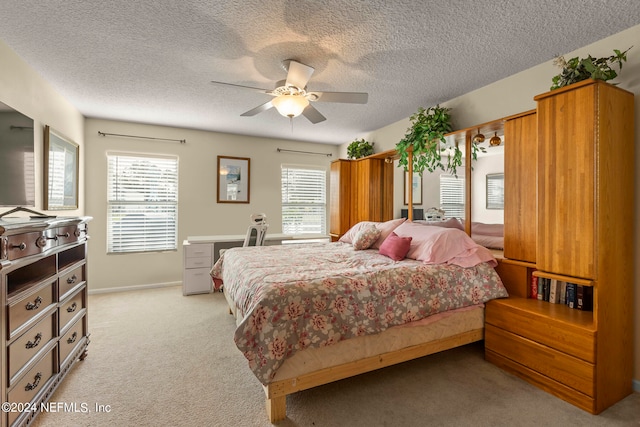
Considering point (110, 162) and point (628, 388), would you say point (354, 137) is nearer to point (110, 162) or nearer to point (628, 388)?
point (110, 162)

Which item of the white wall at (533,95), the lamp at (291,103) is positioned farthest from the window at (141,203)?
the white wall at (533,95)

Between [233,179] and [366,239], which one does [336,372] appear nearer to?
[366,239]

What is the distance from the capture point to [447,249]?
261 centimetres

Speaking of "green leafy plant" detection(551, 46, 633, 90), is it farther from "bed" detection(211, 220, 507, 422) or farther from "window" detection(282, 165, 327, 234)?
"window" detection(282, 165, 327, 234)

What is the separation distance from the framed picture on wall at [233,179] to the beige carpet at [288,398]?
2827 millimetres

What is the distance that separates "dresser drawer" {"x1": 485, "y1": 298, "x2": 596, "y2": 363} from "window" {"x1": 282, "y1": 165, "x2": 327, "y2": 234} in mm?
3850

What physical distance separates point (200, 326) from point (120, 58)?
2.68m

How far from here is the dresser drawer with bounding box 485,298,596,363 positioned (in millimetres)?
1875

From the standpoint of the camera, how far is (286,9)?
1895 mm

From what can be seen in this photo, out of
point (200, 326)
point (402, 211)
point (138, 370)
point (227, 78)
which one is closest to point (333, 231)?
point (402, 211)

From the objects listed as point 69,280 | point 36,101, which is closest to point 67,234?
point 69,280

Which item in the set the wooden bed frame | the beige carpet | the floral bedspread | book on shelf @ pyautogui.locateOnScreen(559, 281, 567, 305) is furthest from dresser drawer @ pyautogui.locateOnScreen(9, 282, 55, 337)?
book on shelf @ pyautogui.locateOnScreen(559, 281, 567, 305)

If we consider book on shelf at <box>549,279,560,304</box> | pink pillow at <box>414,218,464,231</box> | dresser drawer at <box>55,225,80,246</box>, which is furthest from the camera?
pink pillow at <box>414,218,464,231</box>

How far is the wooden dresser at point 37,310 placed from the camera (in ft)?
4.82
